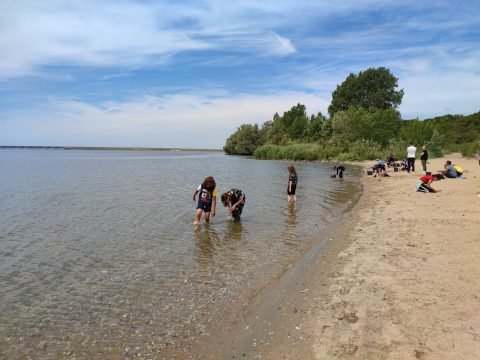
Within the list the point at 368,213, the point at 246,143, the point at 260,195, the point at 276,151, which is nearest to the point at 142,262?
the point at 368,213

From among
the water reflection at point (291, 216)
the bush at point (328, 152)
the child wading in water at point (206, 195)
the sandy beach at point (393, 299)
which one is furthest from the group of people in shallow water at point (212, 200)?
the bush at point (328, 152)

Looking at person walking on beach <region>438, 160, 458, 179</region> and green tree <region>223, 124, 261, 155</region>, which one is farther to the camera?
green tree <region>223, 124, 261, 155</region>

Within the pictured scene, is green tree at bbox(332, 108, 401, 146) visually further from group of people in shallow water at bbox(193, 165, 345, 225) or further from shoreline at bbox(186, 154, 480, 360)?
shoreline at bbox(186, 154, 480, 360)

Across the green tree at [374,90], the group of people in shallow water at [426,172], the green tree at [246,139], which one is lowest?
the group of people in shallow water at [426,172]

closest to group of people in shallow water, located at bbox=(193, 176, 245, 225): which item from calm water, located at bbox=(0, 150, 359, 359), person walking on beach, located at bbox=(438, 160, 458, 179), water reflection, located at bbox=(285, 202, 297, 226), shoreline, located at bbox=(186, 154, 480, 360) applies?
Result: calm water, located at bbox=(0, 150, 359, 359)

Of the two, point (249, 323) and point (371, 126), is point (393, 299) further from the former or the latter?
point (371, 126)

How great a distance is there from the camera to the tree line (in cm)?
5559

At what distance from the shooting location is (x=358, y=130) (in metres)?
64.5

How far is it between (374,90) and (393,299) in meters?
92.7

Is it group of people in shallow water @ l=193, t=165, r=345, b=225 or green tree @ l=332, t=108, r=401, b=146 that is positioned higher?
green tree @ l=332, t=108, r=401, b=146

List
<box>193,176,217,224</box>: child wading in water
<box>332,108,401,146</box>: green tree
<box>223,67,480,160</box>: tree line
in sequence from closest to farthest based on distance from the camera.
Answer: <box>193,176,217,224</box>: child wading in water
<box>223,67,480,160</box>: tree line
<box>332,108,401,146</box>: green tree

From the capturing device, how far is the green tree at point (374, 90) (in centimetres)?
8894

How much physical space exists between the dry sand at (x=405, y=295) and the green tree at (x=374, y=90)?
271ft

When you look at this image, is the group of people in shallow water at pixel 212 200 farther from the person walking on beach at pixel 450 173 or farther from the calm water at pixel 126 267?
the person walking on beach at pixel 450 173
